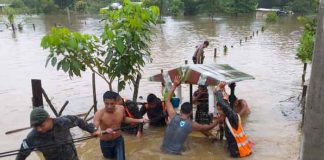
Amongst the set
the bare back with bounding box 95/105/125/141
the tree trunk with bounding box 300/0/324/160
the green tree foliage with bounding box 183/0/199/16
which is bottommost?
the green tree foliage with bounding box 183/0/199/16

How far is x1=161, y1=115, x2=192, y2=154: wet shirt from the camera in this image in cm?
706

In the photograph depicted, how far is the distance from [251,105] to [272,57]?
11.2m

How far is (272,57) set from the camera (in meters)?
23.0

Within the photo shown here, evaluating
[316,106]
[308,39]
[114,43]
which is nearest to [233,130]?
[114,43]

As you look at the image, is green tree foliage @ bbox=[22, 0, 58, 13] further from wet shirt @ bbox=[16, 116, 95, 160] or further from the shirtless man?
wet shirt @ bbox=[16, 116, 95, 160]

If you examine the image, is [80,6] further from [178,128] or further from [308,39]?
[178,128]

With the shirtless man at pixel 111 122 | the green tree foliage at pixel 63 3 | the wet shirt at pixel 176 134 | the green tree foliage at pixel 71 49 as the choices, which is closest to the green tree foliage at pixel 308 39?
the green tree foliage at pixel 71 49

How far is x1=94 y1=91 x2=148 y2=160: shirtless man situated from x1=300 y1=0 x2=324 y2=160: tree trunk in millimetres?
2822

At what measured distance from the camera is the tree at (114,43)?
8930 mm

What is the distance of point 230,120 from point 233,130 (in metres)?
0.23

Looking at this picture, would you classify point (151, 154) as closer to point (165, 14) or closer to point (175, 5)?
point (175, 5)

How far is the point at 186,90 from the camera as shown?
1469cm

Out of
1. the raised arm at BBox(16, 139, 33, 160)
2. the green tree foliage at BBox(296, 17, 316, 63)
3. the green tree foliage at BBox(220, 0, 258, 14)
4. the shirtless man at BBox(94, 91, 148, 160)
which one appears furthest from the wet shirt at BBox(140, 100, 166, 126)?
the green tree foliage at BBox(220, 0, 258, 14)

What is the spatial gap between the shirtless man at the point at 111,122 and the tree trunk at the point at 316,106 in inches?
111
